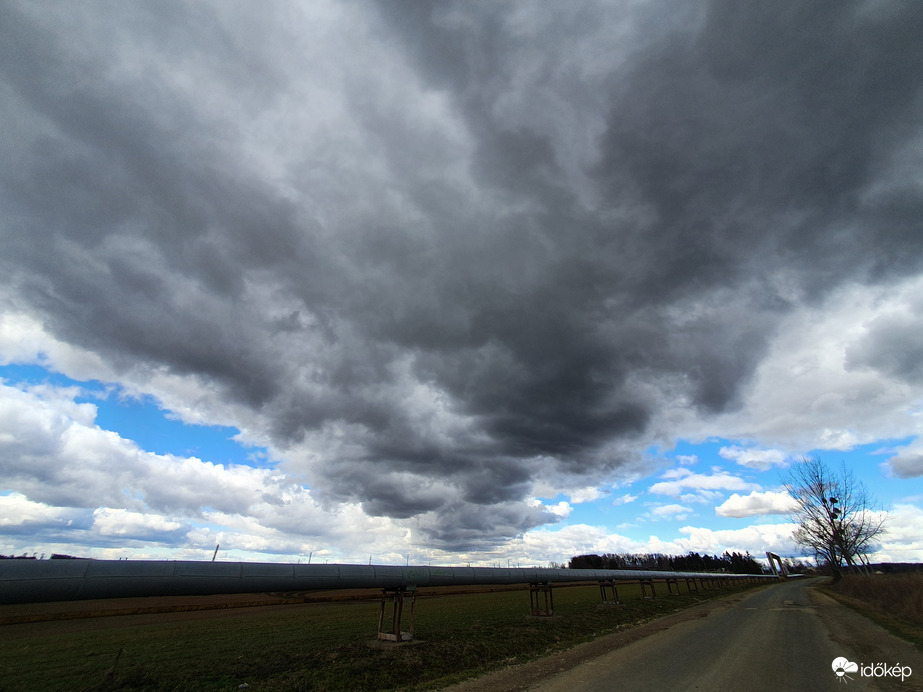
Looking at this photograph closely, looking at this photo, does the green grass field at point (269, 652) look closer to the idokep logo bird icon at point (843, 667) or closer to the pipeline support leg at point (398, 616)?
the pipeline support leg at point (398, 616)

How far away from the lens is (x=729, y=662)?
52.9ft

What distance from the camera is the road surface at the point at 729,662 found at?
1327 centimetres

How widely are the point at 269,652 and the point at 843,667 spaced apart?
75.5 feet

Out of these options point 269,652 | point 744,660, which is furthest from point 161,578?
point 744,660

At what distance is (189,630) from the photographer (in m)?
27.3

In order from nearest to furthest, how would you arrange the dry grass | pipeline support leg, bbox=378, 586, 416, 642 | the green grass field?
the green grass field → pipeline support leg, bbox=378, 586, 416, 642 → the dry grass

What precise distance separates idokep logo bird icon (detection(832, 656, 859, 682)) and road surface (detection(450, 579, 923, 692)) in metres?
0.20

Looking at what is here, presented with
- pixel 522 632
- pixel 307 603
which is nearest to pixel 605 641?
pixel 522 632

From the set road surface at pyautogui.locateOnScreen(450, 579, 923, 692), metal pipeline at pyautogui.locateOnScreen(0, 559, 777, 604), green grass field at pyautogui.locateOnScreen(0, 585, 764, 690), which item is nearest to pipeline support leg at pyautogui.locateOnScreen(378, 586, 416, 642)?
metal pipeline at pyautogui.locateOnScreen(0, 559, 777, 604)

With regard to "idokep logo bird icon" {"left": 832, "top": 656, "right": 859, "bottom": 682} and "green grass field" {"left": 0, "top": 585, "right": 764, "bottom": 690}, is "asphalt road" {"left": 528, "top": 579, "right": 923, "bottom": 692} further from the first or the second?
"green grass field" {"left": 0, "top": 585, "right": 764, "bottom": 690}

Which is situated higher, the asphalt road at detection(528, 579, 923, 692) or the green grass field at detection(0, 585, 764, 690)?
the asphalt road at detection(528, 579, 923, 692)

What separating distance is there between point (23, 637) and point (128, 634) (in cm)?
513

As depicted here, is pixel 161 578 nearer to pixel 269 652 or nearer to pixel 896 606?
pixel 269 652

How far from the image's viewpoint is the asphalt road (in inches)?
522
